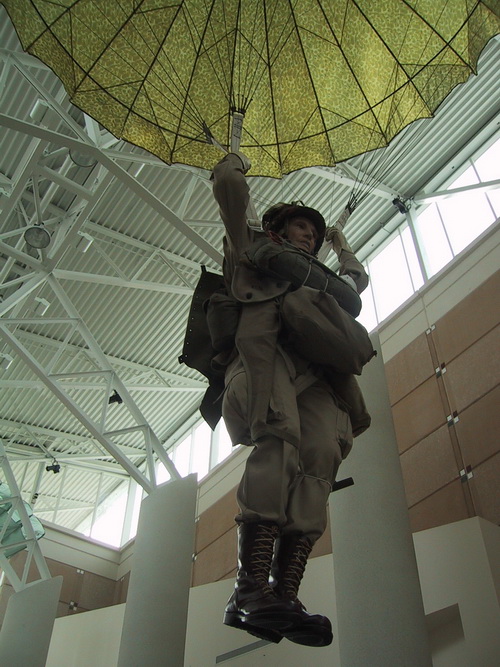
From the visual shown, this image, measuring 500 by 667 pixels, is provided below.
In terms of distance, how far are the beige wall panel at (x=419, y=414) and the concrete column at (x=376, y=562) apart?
3.50 metres

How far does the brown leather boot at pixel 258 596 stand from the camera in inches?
98.0

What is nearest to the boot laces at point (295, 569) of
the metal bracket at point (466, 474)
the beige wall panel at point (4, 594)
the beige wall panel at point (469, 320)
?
the metal bracket at point (466, 474)

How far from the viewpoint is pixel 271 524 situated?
2695 mm

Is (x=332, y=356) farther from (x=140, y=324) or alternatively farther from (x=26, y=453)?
(x=26, y=453)

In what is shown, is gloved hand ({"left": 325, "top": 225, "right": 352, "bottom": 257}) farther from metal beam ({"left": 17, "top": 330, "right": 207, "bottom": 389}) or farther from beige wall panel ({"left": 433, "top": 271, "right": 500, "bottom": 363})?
metal beam ({"left": 17, "top": 330, "right": 207, "bottom": 389})

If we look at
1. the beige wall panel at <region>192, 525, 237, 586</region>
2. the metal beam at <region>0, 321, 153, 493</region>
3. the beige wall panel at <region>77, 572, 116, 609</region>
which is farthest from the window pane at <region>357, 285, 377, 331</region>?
the beige wall panel at <region>77, 572, 116, 609</region>

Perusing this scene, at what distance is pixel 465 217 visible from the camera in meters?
11.6

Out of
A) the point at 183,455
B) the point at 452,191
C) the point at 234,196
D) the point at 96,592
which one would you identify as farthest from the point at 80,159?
the point at 96,592

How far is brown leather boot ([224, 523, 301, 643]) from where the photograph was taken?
8.16 ft

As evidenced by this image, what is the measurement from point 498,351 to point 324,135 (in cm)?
445

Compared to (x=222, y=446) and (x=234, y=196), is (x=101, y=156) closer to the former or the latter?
(x=234, y=196)

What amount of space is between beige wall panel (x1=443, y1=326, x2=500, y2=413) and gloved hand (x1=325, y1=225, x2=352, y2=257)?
4457mm

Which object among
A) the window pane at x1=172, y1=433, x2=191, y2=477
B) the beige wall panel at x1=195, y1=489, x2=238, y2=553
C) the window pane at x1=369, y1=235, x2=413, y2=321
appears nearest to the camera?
the window pane at x1=369, y1=235, x2=413, y2=321

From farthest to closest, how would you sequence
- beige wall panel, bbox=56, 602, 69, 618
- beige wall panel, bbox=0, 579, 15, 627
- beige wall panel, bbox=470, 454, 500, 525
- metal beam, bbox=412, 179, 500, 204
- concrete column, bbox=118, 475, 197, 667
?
beige wall panel, bbox=56, 602, 69, 618
beige wall panel, bbox=0, 579, 15, 627
metal beam, bbox=412, 179, 500, 204
concrete column, bbox=118, 475, 197, 667
beige wall panel, bbox=470, 454, 500, 525
